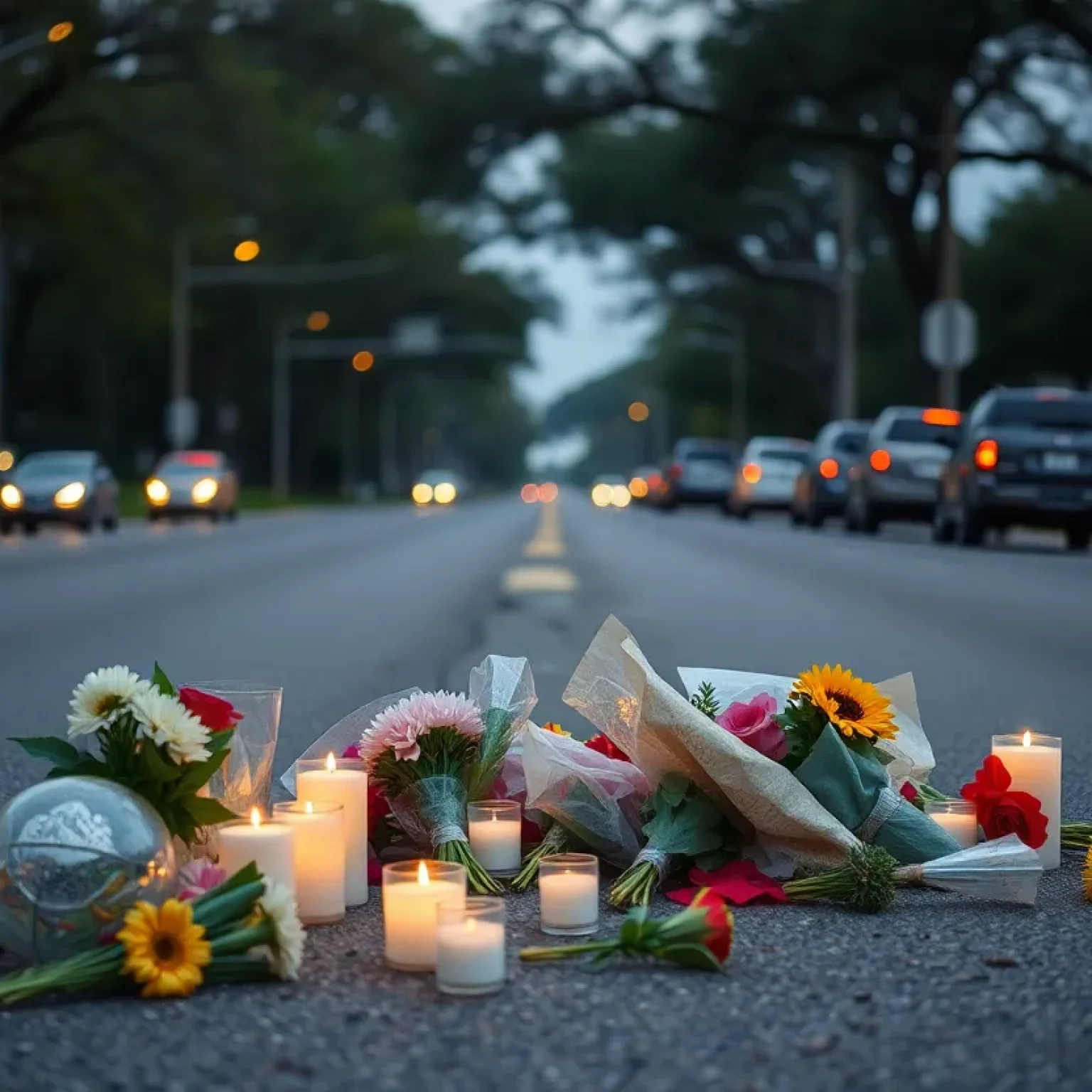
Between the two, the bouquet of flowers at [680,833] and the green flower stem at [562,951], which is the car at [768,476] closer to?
the bouquet of flowers at [680,833]

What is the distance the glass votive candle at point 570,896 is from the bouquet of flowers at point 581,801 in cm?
57

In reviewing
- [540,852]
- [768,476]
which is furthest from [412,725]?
[768,476]

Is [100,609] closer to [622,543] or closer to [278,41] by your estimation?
[622,543]

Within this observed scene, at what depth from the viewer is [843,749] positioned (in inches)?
200

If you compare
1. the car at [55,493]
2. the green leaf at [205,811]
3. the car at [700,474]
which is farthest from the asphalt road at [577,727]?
the car at [700,474]

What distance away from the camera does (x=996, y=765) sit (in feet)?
17.7

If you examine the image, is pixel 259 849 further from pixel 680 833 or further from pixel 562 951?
pixel 680 833

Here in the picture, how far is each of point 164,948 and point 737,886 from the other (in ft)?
5.06

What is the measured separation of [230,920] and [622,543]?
28263mm

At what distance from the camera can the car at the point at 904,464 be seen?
3073 centimetres

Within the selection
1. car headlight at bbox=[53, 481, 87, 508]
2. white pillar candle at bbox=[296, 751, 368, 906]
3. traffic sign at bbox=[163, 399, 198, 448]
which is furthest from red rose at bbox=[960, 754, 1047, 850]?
traffic sign at bbox=[163, 399, 198, 448]

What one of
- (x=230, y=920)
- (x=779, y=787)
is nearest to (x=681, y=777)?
(x=779, y=787)

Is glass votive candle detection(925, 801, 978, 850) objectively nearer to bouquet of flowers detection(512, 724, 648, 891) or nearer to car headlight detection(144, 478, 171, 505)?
bouquet of flowers detection(512, 724, 648, 891)

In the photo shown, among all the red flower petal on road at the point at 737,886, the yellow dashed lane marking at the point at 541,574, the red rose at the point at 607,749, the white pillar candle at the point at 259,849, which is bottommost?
the yellow dashed lane marking at the point at 541,574
